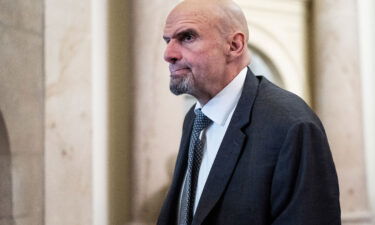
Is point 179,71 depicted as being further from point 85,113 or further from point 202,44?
point 85,113

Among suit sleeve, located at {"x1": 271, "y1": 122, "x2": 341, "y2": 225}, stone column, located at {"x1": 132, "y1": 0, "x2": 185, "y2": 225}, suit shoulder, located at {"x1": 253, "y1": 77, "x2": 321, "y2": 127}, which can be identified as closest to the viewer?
suit sleeve, located at {"x1": 271, "y1": 122, "x2": 341, "y2": 225}

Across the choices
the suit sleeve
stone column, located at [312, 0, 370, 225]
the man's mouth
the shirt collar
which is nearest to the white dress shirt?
the shirt collar

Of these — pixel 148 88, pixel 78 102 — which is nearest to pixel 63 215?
pixel 78 102

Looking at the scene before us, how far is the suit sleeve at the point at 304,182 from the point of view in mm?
1591

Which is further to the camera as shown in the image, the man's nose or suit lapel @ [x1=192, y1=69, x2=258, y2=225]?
the man's nose

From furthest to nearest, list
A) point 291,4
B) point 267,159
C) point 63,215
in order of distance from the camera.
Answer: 1. point 291,4
2. point 63,215
3. point 267,159

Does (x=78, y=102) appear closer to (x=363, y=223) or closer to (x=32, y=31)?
(x=32, y=31)

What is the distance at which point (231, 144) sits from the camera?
70.1 inches

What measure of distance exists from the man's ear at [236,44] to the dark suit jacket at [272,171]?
0.18 metres

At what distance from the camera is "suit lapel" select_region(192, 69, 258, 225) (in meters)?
1.73

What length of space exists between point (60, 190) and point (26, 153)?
0.22m

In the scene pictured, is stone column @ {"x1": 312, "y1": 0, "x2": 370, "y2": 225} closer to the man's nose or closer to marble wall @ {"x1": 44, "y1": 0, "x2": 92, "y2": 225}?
marble wall @ {"x1": 44, "y1": 0, "x2": 92, "y2": 225}

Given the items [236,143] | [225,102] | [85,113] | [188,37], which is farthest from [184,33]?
[85,113]

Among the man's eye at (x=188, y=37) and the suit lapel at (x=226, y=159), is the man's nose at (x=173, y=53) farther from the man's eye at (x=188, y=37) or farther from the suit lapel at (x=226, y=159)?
the suit lapel at (x=226, y=159)
